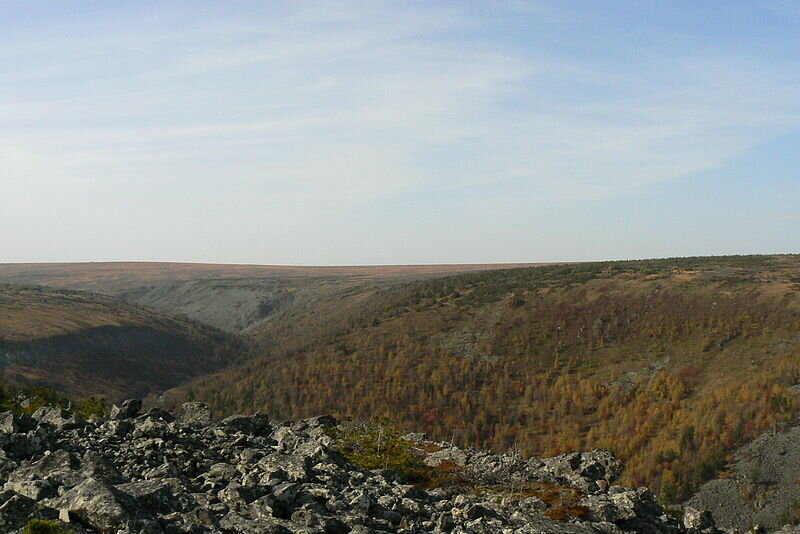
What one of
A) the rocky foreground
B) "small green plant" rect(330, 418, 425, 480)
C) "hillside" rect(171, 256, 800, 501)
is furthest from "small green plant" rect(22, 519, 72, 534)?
"hillside" rect(171, 256, 800, 501)

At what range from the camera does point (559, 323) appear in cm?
8650

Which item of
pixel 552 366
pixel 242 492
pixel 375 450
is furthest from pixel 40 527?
pixel 552 366

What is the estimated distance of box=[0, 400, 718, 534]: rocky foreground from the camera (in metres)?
12.0

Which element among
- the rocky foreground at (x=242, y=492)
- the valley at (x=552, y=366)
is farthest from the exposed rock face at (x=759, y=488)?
the rocky foreground at (x=242, y=492)

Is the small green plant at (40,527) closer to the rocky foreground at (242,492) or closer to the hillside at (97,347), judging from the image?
the rocky foreground at (242,492)

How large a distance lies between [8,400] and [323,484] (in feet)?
97.7

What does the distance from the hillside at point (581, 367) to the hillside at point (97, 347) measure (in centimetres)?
1130

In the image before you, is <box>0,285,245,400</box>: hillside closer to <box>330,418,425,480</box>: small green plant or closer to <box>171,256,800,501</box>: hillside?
<box>171,256,800,501</box>: hillside

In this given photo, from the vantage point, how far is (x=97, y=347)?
10188 cm

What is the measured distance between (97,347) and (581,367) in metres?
79.1

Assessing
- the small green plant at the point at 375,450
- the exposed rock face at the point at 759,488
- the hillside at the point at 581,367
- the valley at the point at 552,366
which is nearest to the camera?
A: the small green plant at the point at 375,450

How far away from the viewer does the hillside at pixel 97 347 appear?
84.5 m

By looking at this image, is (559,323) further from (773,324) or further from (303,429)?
(303,429)

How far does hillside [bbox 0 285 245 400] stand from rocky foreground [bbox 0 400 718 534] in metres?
63.4
